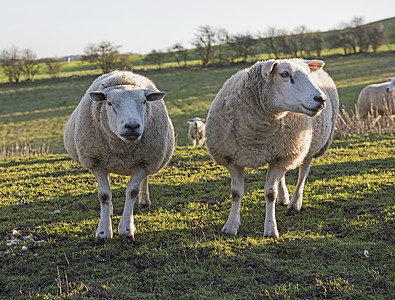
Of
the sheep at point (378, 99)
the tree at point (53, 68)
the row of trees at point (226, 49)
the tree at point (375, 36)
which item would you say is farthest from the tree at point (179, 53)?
the sheep at point (378, 99)

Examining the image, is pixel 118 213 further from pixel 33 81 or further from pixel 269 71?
pixel 33 81

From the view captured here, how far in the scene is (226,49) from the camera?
4634cm

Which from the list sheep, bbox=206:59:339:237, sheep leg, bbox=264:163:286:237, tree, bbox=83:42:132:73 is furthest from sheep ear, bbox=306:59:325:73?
tree, bbox=83:42:132:73

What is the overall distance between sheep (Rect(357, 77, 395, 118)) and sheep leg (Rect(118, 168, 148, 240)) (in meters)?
12.8

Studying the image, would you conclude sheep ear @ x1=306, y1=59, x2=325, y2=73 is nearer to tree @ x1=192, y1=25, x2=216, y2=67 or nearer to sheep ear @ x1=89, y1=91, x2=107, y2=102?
sheep ear @ x1=89, y1=91, x2=107, y2=102

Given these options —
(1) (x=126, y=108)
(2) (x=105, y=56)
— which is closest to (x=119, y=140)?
(1) (x=126, y=108)

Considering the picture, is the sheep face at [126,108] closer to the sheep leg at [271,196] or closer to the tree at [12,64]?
the sheep leg at [271,196]

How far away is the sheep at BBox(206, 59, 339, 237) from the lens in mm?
4355

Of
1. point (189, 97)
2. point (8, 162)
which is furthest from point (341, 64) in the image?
point (8, 162)

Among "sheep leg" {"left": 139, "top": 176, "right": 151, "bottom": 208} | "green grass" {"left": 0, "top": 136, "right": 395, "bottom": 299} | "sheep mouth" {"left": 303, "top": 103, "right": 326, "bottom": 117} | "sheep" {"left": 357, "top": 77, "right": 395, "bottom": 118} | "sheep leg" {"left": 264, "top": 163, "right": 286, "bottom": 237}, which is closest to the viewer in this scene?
"green grass" {"left": 0, "top": 136, "right": 395, "bottom": 299}

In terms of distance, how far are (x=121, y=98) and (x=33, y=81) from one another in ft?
140

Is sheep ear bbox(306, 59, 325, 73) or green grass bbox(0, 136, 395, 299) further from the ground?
sheep ear bbox(306, 59, 325, 73)

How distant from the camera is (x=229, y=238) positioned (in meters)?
4.72

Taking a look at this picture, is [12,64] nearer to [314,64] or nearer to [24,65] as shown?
[24,65]
